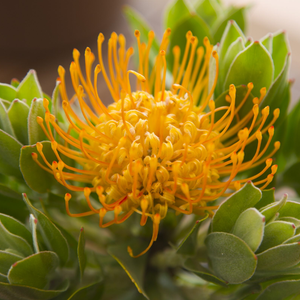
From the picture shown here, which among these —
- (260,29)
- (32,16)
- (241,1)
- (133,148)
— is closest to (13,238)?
(133,148)

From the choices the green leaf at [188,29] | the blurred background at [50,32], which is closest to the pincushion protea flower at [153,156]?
the green leaf at [188,29]

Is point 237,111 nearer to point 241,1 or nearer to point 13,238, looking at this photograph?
point 13,238

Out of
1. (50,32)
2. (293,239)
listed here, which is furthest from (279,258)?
(50,32)

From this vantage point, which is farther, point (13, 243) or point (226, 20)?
point (226, 20)

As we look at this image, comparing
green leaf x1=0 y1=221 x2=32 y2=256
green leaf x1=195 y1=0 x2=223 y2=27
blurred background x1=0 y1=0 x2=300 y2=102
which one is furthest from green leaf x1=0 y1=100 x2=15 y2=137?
blurred background x1=0 y1=0 x2=300 y2=102

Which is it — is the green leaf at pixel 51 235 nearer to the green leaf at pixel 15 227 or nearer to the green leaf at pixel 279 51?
the green leaf at pixel 15 227

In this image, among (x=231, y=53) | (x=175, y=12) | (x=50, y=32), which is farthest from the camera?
(x=50, y=32)

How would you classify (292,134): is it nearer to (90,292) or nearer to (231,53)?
(231,53)
